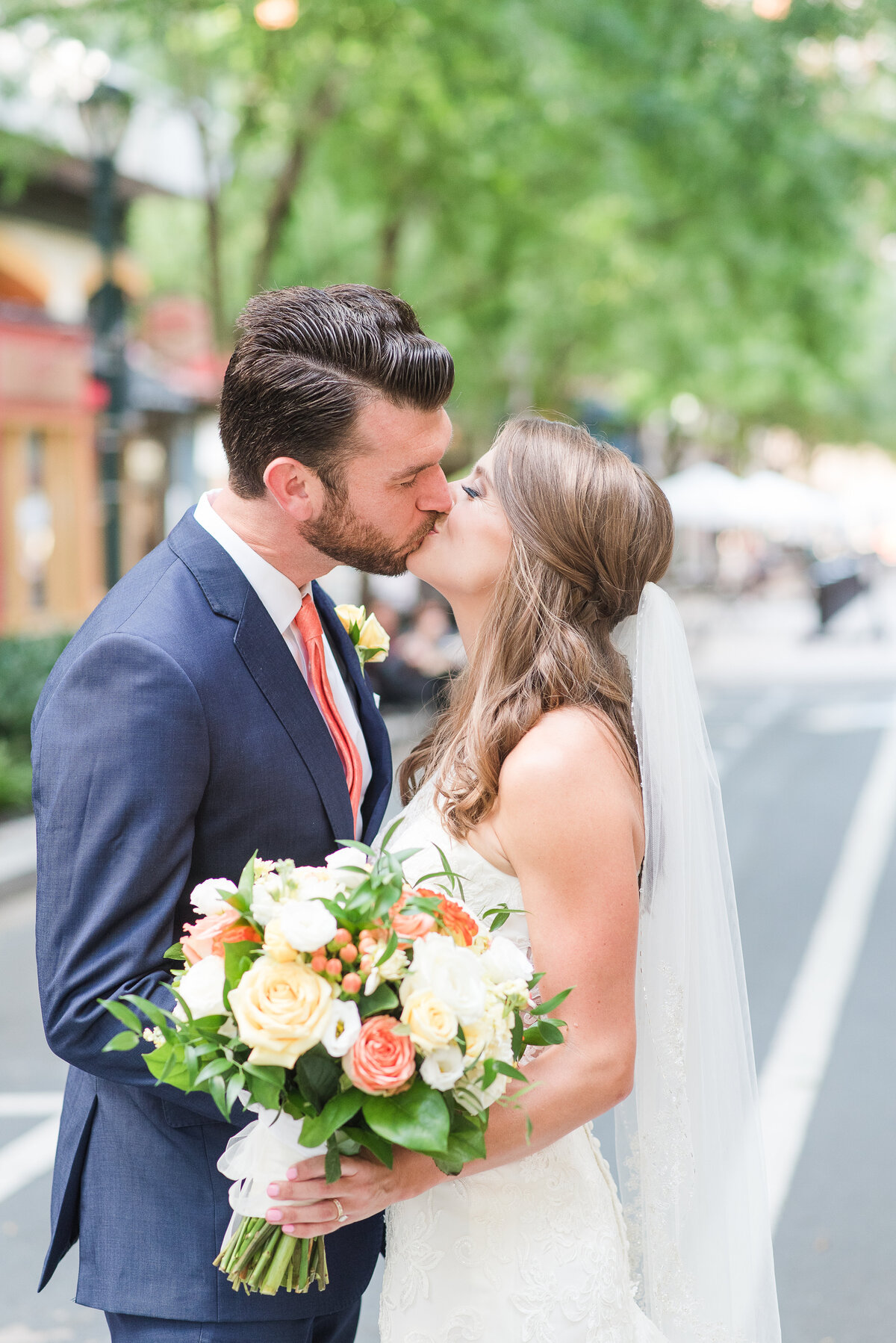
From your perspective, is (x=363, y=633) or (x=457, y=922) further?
(x=363, y=633)

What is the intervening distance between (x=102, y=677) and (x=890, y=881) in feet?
27.4

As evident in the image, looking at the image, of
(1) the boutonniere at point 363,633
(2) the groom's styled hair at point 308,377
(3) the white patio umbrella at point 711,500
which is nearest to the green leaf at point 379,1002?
(2) the groom's styled hair at point 308,377

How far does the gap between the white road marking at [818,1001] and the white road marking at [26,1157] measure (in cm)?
273

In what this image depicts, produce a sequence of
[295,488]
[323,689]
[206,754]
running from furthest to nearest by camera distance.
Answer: [323,689] < [295,488] < [206,754]

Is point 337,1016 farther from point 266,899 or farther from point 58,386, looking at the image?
point 58,386

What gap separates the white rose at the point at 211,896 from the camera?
1.84 metres

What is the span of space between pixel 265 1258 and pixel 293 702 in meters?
0.85

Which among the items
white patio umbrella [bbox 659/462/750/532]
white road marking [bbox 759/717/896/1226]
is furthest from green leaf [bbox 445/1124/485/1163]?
white patio umbrella [bbox 659/462/750/532]

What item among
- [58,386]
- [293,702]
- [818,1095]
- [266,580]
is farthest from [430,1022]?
[58,386]

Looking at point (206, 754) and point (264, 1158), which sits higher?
point (206, 754)

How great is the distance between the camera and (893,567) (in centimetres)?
6775

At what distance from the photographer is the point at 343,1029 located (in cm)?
179

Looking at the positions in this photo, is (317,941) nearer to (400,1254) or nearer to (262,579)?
(262,579)

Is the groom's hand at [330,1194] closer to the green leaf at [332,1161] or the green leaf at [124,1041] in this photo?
the green leaf at [332,1161]
